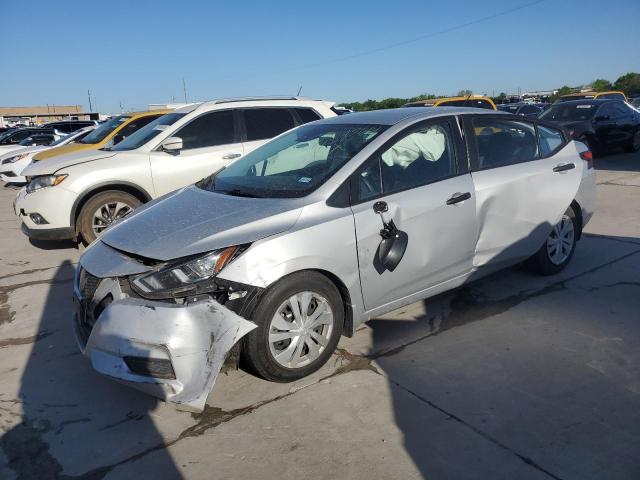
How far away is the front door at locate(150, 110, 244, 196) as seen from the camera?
654 centimetres

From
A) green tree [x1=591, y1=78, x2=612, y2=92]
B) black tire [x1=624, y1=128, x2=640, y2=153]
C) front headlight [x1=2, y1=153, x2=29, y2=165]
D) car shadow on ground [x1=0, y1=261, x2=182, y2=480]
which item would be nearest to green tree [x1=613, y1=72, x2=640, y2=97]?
green tree [x1=591, y1=78, x2=612, y2=92]

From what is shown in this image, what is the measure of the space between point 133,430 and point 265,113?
16.5ft

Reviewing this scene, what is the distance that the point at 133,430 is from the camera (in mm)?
2945

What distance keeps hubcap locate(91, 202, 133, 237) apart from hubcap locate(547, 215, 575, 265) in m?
4.70

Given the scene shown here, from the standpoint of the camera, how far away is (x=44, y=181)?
6.27 meters

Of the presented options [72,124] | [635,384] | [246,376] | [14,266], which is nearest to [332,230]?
[246,376]

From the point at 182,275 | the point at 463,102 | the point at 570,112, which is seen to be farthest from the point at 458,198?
the point at 570,112

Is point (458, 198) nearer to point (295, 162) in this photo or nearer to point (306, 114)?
point (295, 162)

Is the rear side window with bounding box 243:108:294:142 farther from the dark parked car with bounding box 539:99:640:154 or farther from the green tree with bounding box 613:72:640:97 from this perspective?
the green tree with bounding box 613:72:640:97

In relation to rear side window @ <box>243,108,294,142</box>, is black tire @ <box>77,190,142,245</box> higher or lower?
lower

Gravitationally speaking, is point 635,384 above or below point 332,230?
below

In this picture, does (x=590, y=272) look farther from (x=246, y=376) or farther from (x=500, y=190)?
(x=246, y=376)

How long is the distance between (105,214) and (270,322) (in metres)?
4.16

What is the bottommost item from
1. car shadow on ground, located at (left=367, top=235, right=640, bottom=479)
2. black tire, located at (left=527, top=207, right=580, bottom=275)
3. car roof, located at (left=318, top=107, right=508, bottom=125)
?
car shadow on ground, located at (left=367, top=235, right=640, bottom=479)
